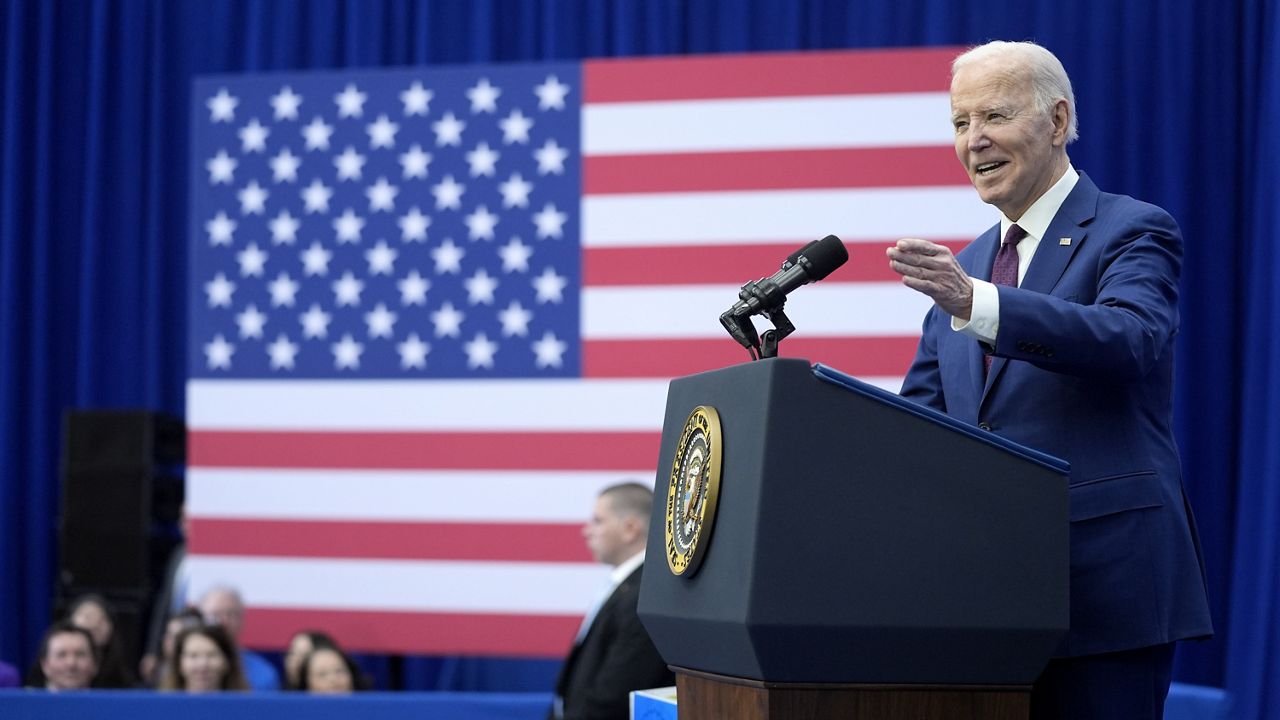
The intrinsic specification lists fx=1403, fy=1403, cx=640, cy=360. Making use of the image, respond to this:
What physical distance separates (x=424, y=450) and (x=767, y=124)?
1961mm

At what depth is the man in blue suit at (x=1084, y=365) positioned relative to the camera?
137cm

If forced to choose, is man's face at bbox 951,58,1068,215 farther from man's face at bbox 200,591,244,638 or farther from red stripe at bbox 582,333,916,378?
man's face at bbox 200,591,244,638

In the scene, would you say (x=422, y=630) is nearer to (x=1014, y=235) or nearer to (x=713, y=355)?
(x=713, y=355)

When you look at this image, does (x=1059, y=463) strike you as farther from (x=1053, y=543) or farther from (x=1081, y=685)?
(x=1081, y=685)

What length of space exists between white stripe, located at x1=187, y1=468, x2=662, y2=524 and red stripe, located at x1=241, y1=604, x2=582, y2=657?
1.25 ft

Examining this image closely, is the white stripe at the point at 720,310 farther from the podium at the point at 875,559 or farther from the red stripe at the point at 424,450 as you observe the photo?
the podium at the point at 875,559

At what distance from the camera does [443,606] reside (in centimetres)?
587

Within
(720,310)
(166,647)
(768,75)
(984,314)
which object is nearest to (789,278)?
(984,314)

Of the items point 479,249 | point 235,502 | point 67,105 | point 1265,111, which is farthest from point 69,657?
point 1265,111

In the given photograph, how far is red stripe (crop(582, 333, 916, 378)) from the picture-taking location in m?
5.52

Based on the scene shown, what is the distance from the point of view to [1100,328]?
1350 mm

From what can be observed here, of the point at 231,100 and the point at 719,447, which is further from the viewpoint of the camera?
the point at 231,100

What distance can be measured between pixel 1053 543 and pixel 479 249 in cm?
482

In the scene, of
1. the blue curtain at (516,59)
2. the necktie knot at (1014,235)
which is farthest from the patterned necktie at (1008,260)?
the blue curtain at (516,59)
